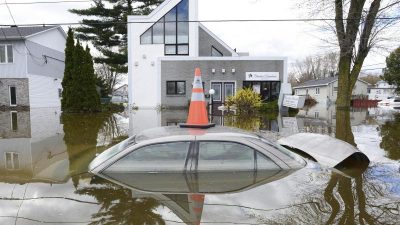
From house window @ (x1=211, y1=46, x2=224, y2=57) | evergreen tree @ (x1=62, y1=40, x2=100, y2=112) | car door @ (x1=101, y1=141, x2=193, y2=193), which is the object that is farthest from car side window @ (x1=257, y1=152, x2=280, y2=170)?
house window @ (x1=211, y1=46, x2=224, y2=57)

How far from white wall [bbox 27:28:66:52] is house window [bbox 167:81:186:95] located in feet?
40.3

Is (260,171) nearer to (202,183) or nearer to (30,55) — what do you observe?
(202,183)

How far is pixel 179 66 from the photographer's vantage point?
23281 mm

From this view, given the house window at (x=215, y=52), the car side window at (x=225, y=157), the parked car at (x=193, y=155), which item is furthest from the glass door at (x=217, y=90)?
the car side window at (x=225, y=157)

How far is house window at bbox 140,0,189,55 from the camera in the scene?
974 inches

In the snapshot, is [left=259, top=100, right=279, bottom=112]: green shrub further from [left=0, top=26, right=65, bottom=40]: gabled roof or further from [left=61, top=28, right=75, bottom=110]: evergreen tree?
[left=0, top=26, right=65, bottom=40]: gabled roof

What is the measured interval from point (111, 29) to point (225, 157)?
34920mm

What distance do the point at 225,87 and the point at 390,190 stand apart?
1906 cm

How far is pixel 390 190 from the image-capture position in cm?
459

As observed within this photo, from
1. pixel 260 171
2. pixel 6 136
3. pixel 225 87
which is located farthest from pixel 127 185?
pixel 225 87

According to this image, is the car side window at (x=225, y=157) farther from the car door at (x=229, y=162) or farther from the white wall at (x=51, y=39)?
the white wall at (x=51, y=39)

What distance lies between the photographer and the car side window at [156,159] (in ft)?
15.8

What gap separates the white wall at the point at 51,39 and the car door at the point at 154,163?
79.5ft

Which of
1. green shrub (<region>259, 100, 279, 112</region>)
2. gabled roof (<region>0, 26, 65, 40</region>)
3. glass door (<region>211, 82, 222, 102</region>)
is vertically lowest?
green shrub (<region>259, 100, 279, 112</region>)
